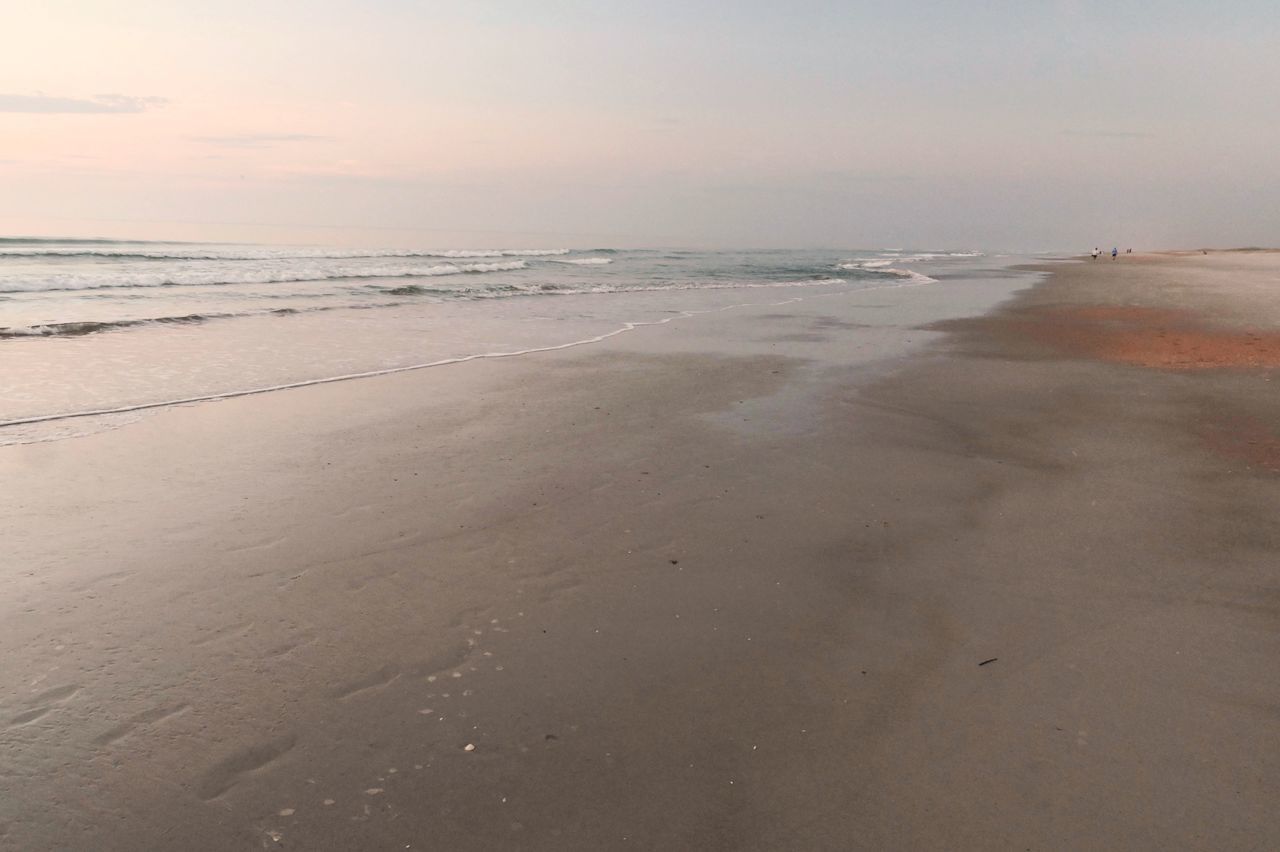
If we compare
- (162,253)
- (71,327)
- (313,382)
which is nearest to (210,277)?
(71,327)

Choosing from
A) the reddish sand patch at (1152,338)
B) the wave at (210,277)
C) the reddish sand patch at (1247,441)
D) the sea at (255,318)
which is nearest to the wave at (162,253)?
the sea at (255,318)

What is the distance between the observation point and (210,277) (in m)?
27.0

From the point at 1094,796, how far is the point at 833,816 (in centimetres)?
102

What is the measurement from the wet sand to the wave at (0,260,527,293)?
19.5m

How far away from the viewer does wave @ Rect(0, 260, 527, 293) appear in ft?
73.0

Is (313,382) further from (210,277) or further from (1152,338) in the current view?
(210,277)

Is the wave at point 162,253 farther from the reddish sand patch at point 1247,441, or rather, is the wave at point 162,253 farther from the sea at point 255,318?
the reddish sand patch at point 1247,441

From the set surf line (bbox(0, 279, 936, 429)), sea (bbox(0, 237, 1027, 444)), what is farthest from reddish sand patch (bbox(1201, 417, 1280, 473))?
sea (bbox(0, 237, 1027, 444))

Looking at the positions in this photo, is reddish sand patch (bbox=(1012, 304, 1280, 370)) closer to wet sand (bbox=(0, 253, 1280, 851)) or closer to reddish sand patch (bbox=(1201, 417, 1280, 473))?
reddish sand patch (bbox=(1201, 417, 1280, 473))

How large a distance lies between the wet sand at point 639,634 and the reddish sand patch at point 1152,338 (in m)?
4.97

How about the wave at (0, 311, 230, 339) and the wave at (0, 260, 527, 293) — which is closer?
the wave at (0, 311, 230, 339)

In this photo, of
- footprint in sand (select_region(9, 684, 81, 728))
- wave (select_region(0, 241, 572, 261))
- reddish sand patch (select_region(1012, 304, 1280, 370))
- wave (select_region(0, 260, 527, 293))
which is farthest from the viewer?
wave (select_region(0, 241, 572, 261))

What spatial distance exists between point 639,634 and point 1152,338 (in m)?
15.8

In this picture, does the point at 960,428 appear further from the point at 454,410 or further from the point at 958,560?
the point at 454,410
